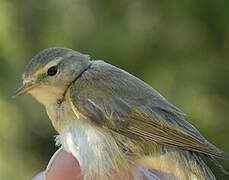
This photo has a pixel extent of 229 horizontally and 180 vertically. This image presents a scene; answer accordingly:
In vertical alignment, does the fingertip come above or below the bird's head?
below

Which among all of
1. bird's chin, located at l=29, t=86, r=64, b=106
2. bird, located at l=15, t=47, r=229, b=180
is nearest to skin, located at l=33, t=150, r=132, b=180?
bird, located at l=15, t=47, r=229, b=180

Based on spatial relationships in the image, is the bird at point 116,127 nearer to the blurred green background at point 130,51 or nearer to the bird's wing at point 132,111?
the bird's wing at point 132,111

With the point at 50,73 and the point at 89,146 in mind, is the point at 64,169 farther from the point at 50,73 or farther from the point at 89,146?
the point at 50,73

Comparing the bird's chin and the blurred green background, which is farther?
the blurred green background

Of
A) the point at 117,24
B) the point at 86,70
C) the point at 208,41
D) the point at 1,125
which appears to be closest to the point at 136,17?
the point at 117,24

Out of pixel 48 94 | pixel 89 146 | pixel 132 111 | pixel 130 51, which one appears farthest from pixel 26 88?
pixel 130 51

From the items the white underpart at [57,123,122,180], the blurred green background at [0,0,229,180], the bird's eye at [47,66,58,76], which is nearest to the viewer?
the white underpart at [57,123,122,180]

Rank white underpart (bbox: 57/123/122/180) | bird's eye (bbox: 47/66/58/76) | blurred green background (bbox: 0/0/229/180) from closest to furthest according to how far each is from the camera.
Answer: white underpart (bbox: 57/123/122/180) → bird's eye (bbox: 47/66/58/76) → blurred green background (bbox: 0/0/229/180)

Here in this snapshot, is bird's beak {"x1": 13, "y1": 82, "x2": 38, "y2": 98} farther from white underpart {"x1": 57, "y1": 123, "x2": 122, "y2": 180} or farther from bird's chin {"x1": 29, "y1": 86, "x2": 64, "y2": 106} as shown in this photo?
white underpart {"x1": 57, "y1": 123, "x2": 122, "y2": 180}
